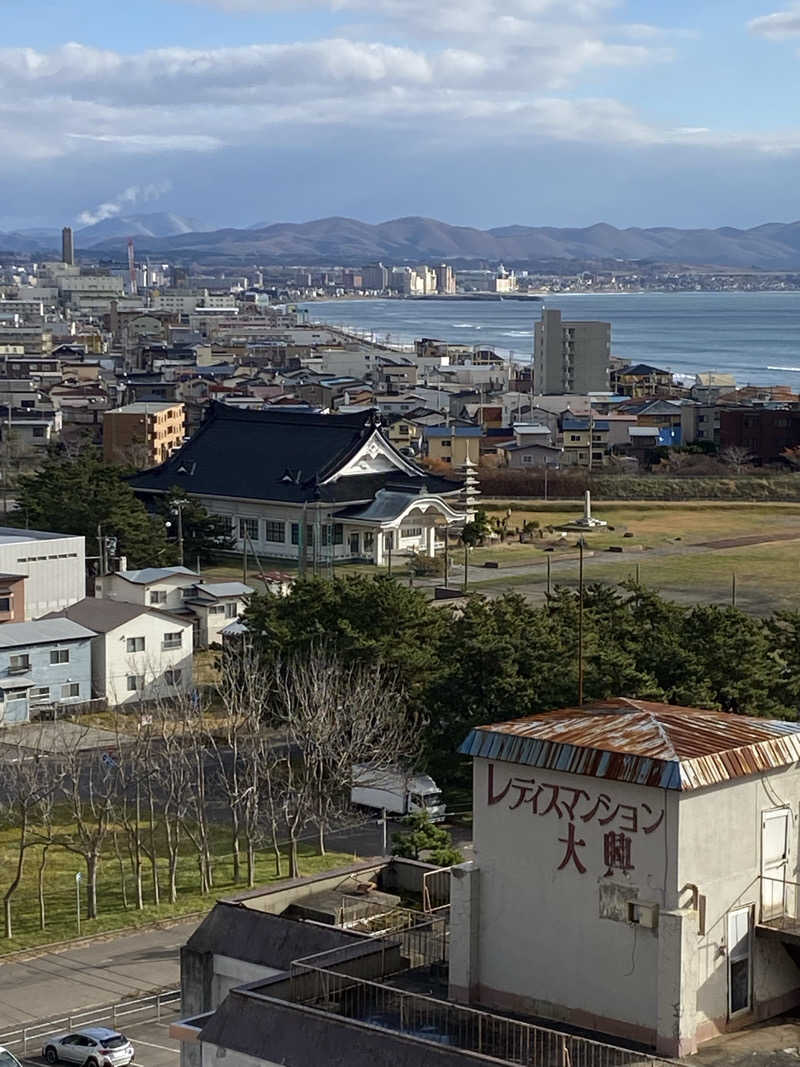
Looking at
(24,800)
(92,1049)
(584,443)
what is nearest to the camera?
(92,1049)

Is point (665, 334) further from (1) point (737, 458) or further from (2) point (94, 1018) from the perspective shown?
(2) point (94, 1018)

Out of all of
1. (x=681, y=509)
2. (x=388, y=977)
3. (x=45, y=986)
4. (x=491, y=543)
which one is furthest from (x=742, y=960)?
(x=681, y=509)

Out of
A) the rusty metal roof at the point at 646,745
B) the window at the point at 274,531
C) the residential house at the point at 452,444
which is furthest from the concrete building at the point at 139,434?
the rusty metal roof at the point at 646,745

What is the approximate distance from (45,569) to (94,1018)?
49.3 feet

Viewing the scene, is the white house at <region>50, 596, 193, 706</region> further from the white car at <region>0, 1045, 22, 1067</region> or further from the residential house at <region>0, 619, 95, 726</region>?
the white car at <region>0, 1045, 22, 1067</region>

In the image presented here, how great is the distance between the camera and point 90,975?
13250 mm

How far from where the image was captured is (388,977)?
20.3 feet

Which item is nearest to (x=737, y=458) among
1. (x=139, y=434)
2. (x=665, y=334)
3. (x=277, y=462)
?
(x=277, y=462)

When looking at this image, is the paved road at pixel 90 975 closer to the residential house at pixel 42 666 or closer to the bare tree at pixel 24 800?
the bare tree at pixel 24 800

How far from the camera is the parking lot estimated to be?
11234 millimetres

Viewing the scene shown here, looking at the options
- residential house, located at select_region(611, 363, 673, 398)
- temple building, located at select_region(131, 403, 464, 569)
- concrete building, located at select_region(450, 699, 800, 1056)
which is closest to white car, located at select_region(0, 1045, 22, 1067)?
concrete building, located at select_region(450, 699, 800, 1056)

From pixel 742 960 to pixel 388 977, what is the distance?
1.35m

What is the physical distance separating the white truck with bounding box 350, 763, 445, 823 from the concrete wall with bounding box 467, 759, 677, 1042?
11136mm

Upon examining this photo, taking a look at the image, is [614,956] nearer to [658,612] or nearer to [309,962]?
[309,962]
